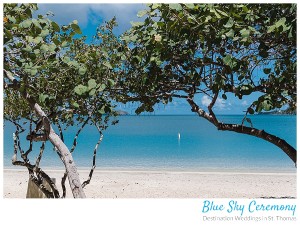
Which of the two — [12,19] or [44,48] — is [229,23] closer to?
[44,48]

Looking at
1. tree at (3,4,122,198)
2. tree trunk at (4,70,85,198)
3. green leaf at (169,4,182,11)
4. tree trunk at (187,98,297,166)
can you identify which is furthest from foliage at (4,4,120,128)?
tree trunk at (187,98,297,166)

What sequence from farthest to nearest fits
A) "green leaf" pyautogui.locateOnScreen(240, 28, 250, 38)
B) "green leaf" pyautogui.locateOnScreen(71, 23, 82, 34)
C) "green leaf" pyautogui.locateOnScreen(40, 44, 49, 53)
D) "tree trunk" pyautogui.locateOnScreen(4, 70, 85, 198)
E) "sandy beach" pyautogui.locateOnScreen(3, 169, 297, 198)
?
"sandy beach" pyautogui.locateOnScreen(3, 169, 297, 198), "green leaf" pyautogui.locateOnScreen(71, 23, 82, 34), "tree trunk" pyautogui.locateOnScreen(4, 70, 85, 198), "green leaf" pyautogui.locateOnScreen(40, 44, 49, 53), "green leaf" pyautogui.locateOnScreen(240, 28, 250, 38)

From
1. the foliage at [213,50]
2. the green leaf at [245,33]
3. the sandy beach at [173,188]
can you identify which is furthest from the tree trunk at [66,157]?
the sandy beach at [173,188]

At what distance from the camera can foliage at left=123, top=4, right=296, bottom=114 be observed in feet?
15.3

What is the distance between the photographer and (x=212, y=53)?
6.05m

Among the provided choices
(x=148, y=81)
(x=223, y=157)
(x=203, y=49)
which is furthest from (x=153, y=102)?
(x=223, y=157)

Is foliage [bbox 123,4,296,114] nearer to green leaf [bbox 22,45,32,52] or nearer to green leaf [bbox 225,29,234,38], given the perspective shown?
green leaf [bbox 225,29,234,38]

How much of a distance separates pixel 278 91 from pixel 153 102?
2129 mm

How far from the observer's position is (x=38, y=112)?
199 inches

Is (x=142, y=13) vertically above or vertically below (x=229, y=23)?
above

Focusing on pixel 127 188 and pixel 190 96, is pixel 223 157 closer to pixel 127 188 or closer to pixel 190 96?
pixel 127 188

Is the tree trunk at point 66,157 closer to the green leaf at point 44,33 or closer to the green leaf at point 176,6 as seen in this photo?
the green leaf at point 44,33

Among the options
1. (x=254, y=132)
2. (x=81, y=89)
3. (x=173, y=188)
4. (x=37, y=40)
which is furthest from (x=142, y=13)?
(x=173, y=188)

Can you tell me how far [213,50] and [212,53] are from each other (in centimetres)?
12
